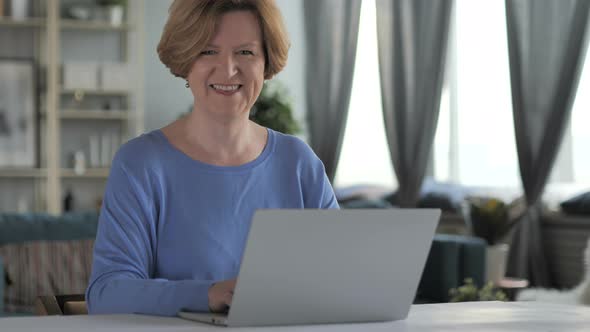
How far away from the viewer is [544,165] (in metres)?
5.57

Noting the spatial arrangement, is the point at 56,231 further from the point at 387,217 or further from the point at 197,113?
the point at 387,217

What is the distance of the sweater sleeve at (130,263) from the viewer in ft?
4.82

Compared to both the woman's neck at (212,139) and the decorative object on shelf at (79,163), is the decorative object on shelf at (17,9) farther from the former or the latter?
the woman's neck at (212,139)

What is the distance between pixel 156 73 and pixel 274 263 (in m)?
6.63

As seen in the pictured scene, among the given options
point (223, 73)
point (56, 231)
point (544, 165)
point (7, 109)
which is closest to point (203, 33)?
point (223, 73)

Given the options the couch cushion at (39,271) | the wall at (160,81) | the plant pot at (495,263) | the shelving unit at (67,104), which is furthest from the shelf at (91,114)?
the plant pot at (495,263)

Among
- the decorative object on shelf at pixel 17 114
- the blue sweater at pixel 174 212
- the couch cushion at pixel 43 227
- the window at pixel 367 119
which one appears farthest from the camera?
the window at pixel 367 119

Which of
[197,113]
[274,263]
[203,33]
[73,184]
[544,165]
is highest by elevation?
[203,33]

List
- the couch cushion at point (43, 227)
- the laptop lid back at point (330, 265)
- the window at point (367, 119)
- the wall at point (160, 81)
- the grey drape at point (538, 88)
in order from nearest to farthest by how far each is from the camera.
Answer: the laptop lid back at point (330, 265), the couch cushion at point (43, 227), the grey drape at point (538, 88), the window at point (367, 119), the wall at point (160, 81)

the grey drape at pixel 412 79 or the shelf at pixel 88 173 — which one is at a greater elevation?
the grey drape at pixel 412 79

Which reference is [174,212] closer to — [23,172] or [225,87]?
[225,87]

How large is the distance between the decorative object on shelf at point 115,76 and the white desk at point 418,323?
5.89 meters

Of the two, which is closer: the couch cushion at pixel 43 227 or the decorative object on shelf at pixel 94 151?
the couch cushion at pixel 43 227

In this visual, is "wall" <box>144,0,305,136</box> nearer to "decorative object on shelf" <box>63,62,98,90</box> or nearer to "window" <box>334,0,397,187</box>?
"window" <box>334,0,397,187</box>
